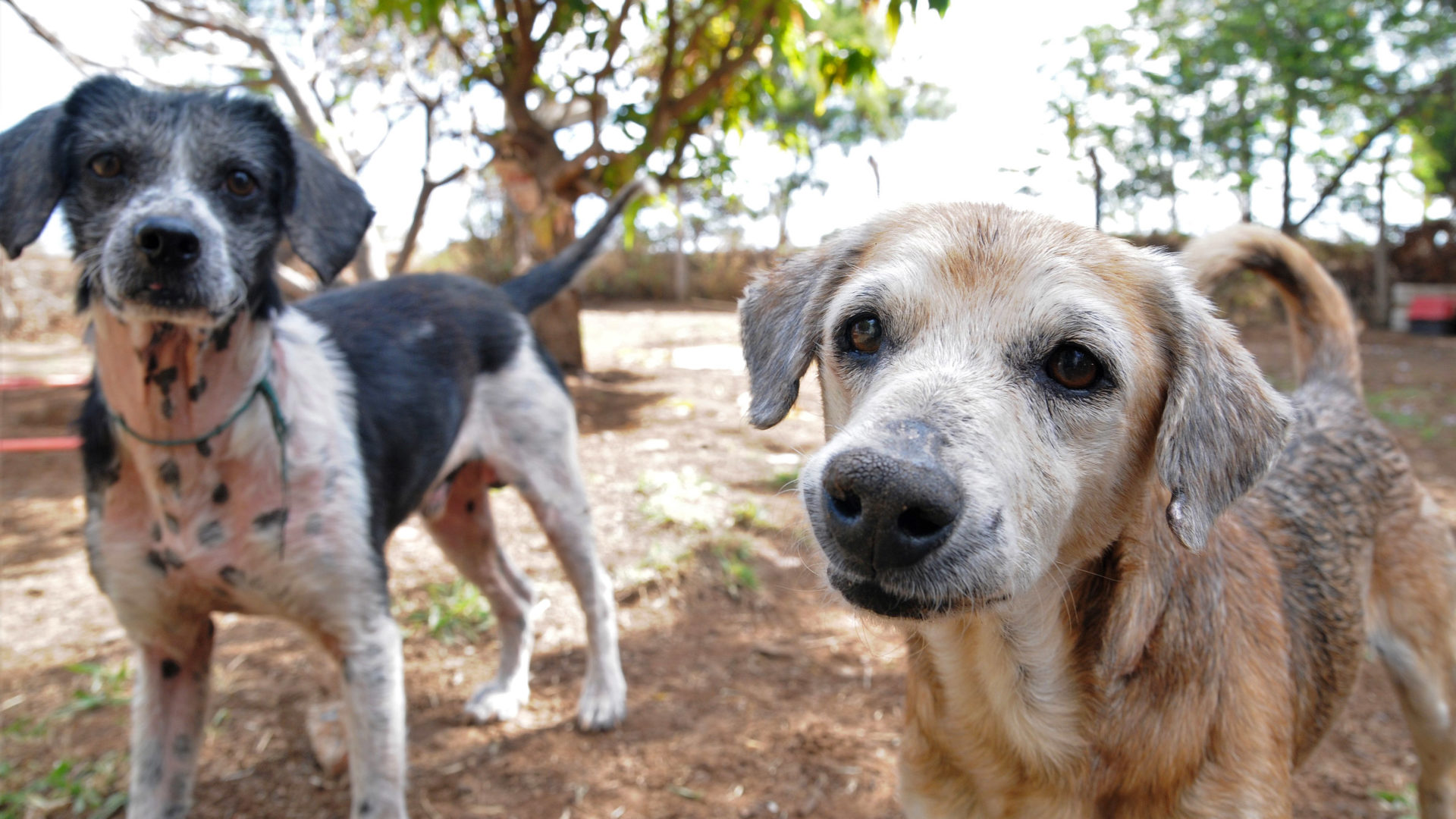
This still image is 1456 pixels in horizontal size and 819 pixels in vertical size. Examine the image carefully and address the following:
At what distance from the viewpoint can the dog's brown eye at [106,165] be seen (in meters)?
2.30

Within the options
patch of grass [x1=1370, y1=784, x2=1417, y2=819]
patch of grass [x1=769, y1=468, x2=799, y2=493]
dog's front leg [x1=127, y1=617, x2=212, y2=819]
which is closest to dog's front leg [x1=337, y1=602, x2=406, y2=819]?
dog's front leg [x1=127, y1=617, x2=212, y2=819]

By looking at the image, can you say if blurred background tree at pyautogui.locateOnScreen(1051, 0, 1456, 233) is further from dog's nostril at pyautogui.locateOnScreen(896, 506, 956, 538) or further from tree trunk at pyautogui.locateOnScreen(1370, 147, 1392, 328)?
dog's nostril at pyautogui.locateOnScreen(896, 506, 956, 538)

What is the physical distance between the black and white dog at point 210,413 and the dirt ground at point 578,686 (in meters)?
0.60

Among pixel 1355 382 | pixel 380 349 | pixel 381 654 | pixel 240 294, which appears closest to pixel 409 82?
pixel 380 349

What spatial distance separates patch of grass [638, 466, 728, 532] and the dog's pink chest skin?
2519 mm

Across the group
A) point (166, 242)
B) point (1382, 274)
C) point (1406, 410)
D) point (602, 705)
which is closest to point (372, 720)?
point (602, 705)

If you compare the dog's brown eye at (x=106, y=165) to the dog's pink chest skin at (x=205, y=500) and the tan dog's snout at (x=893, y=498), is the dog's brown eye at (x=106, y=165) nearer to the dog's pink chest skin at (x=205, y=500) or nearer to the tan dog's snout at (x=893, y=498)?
the dog's pink chest skin at (x=205, y=500)

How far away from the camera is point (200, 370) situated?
90.4 inches

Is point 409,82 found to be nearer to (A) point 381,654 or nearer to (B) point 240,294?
(B) point 240,294

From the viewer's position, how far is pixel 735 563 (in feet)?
14.2

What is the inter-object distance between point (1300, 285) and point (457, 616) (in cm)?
367

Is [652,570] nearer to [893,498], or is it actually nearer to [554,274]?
[554,274]

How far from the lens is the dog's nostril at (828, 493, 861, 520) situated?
1.35m

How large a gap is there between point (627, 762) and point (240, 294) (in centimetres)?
197
